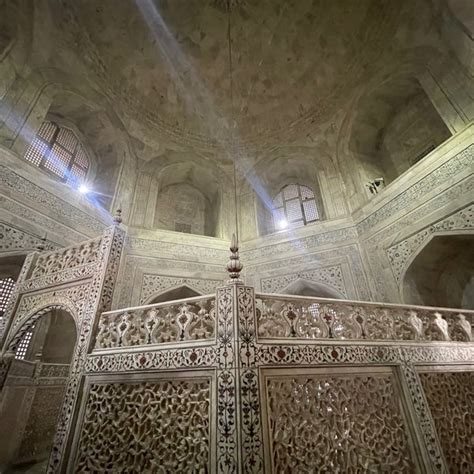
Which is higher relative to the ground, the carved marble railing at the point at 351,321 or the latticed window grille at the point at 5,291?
the latticed window grille at the point at 5,291

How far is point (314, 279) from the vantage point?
648cm

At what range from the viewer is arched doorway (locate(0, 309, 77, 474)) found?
449 cm

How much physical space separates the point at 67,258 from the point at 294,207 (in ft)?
21.5

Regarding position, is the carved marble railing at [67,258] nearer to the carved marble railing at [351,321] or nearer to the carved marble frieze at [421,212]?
the carved marble railing at [351,321]

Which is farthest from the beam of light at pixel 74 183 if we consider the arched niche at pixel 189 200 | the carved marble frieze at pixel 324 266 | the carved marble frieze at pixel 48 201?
the carved marble frieze at pixel 324 266

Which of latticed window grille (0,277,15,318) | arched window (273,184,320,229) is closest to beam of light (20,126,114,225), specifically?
latticed window grille (0,277,15,318)

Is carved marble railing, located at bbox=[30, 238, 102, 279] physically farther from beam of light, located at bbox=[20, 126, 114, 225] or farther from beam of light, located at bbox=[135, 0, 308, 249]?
beam of light, located at bbox=[135, 0, 308, 249]

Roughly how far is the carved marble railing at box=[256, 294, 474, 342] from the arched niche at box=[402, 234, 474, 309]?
2234 millimetres

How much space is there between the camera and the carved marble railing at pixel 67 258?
3369 mm

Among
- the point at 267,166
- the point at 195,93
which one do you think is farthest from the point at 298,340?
the point at 195,93

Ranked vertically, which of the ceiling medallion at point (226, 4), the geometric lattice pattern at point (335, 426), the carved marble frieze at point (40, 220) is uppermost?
the ceiling medallion at point (226, 4)

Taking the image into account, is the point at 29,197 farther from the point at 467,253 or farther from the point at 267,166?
the point at 467,253

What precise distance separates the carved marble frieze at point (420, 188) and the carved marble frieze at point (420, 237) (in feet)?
2.23

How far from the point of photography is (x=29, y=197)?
5.14 metres
